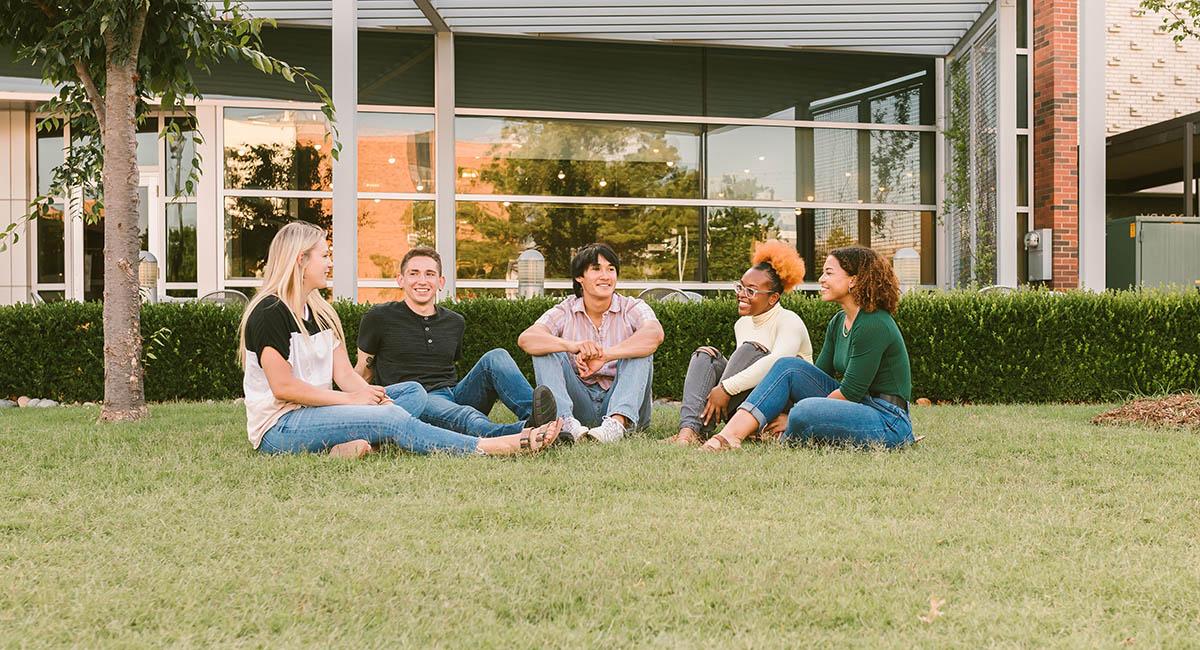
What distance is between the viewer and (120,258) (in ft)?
21.4

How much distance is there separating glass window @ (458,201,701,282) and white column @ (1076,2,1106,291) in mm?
4973

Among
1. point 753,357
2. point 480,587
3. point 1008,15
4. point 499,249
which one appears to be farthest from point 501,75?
point 480,587

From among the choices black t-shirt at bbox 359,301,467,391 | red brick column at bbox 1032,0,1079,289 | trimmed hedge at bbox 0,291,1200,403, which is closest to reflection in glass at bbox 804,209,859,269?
red brick column at bbox 1032,0,1079,289

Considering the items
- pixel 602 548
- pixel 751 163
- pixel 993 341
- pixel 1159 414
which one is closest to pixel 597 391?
pixel 602 548

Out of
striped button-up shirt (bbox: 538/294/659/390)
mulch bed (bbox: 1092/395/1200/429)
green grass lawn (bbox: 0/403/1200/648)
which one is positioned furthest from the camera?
mulch bed (bbox: 1092/395/1200/429)

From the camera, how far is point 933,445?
17.9ft

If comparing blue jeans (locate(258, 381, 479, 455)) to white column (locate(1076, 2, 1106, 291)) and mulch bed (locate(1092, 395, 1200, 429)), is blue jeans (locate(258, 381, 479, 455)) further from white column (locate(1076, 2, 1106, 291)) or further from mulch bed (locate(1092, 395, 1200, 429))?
white column (locate(1076, 2, 1106, 291))

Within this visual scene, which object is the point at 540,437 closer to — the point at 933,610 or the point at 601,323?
the point at 601,323

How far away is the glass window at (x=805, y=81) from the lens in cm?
1447

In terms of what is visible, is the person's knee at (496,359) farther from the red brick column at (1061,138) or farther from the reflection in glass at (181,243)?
the red brick column at (1061,138)

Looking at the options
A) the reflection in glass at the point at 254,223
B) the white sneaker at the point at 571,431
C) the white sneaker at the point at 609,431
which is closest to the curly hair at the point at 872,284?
the white sneaker at the point at 609,431

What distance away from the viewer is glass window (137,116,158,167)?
13.8 meters

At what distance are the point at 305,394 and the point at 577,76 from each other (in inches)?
401

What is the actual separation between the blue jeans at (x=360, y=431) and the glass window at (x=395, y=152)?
30.3 ft
